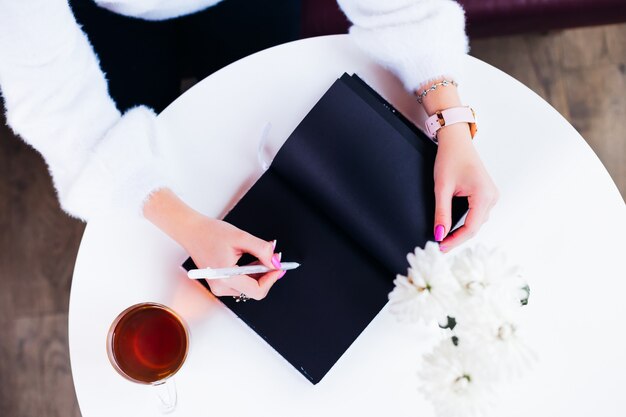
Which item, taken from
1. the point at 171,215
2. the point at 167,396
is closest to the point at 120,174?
the point at 171,215

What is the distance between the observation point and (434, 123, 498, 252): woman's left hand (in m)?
0.74

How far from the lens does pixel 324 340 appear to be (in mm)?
763

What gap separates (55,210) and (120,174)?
0.82 meters

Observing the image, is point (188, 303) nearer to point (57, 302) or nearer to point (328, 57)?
→ point (328, 57)

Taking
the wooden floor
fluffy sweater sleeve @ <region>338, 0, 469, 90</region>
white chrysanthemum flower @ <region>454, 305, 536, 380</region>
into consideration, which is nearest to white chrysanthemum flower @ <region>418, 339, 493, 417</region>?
white chrysanthemum flower @ <region>454, 305, 536, 380</region>

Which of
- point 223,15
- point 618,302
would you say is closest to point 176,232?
point 223,15

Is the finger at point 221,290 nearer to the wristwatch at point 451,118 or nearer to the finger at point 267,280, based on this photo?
the finger at point 267,280

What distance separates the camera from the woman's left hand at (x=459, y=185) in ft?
2.44

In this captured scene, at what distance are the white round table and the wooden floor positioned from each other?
70cm

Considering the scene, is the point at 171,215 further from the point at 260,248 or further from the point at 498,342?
the point at 498,342

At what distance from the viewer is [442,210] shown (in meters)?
0.73

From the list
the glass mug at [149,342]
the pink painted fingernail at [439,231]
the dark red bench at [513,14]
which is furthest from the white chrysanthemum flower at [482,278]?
the dark red bench at [513,14]

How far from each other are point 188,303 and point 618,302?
63 cm

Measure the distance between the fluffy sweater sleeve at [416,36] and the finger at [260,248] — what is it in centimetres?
33
